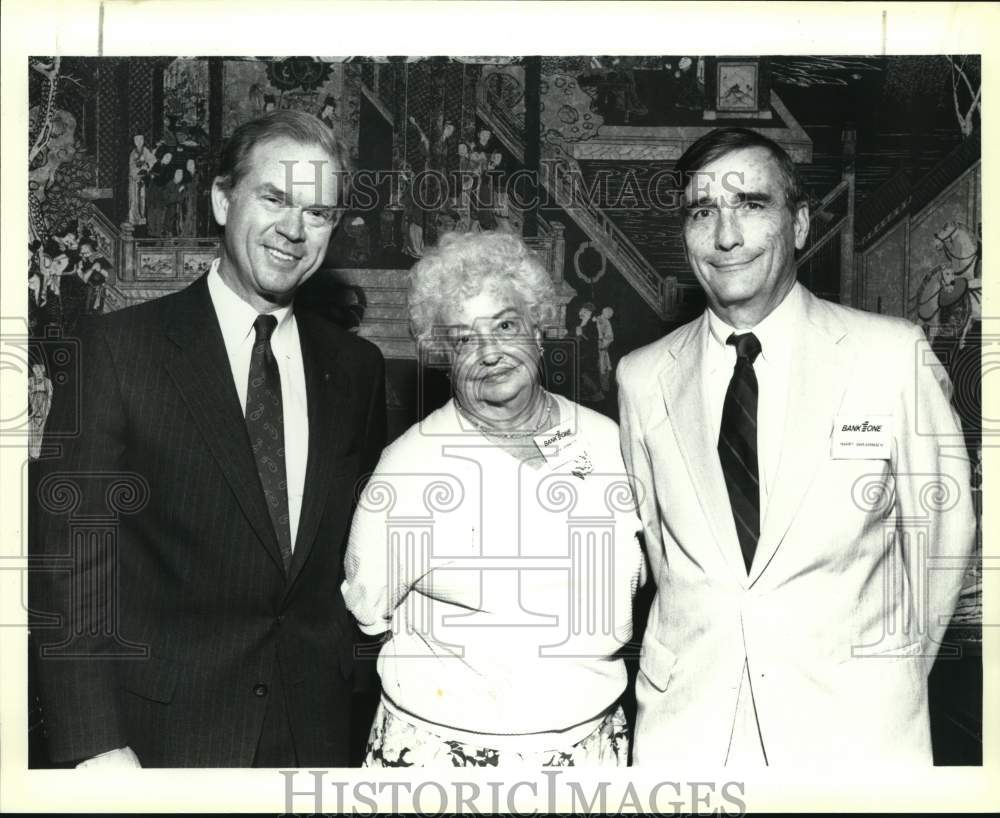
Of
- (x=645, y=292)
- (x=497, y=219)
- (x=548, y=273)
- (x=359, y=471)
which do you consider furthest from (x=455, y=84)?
(x=359, y=471)

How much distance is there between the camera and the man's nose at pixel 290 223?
305 cm

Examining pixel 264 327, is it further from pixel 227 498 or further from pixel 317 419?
pixel 227 498

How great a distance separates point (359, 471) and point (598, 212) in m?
1.01

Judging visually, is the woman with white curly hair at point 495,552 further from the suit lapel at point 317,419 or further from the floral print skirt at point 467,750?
the suit lapel at point 317,419

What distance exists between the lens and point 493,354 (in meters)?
3.03

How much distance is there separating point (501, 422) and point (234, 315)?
0.80 metres

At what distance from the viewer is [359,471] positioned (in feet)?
10.2

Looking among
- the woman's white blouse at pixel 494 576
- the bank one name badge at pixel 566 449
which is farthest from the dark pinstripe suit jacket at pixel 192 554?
the bank one name badge at pixel 566 449

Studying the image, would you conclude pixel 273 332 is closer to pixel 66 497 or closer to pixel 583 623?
pixel 66 497

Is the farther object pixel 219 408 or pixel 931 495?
pixel 931 495

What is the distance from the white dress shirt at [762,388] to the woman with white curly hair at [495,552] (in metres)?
0.31

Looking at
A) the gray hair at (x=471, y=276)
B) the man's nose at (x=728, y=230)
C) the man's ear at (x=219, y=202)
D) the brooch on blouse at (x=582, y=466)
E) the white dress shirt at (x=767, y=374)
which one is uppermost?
the man's ear at (x=219, y=202)

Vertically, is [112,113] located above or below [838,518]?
above

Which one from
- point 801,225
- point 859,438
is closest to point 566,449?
point 859,438
